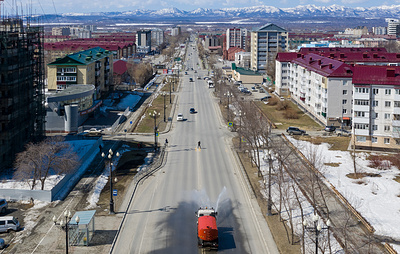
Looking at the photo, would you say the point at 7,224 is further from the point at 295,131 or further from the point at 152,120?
Answer: the point at 152,120

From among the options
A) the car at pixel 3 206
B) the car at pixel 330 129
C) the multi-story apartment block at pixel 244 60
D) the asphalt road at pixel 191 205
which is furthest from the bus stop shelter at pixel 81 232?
the multi-story apartment block at pixel 244 60

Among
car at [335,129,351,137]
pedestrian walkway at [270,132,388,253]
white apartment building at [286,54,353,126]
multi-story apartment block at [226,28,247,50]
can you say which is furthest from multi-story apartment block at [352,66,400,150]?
multi-story apartment block at [226,28,247,50]

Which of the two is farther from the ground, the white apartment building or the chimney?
the chimney

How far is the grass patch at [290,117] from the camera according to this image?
56.2 metres

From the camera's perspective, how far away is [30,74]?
42.3m

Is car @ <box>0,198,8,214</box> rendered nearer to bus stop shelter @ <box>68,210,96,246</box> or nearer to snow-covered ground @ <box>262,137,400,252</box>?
bus stop shelter @ <box>68,210,96,246</box>

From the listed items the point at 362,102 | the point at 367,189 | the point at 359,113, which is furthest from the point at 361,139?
the point at 367,189

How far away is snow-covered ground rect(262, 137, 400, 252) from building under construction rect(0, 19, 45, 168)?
66.8 feet

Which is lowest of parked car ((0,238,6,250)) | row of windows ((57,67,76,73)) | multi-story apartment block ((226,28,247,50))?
parked car ((0,238,6,250))

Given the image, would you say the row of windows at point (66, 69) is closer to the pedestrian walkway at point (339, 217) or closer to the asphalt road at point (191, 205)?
the asphalt road at point (191, 205)

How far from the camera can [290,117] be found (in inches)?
2408

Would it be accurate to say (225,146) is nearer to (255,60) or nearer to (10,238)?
(10,238)

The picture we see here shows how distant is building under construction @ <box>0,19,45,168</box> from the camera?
1457 inches

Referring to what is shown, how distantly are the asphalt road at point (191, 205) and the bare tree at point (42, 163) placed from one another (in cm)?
593
